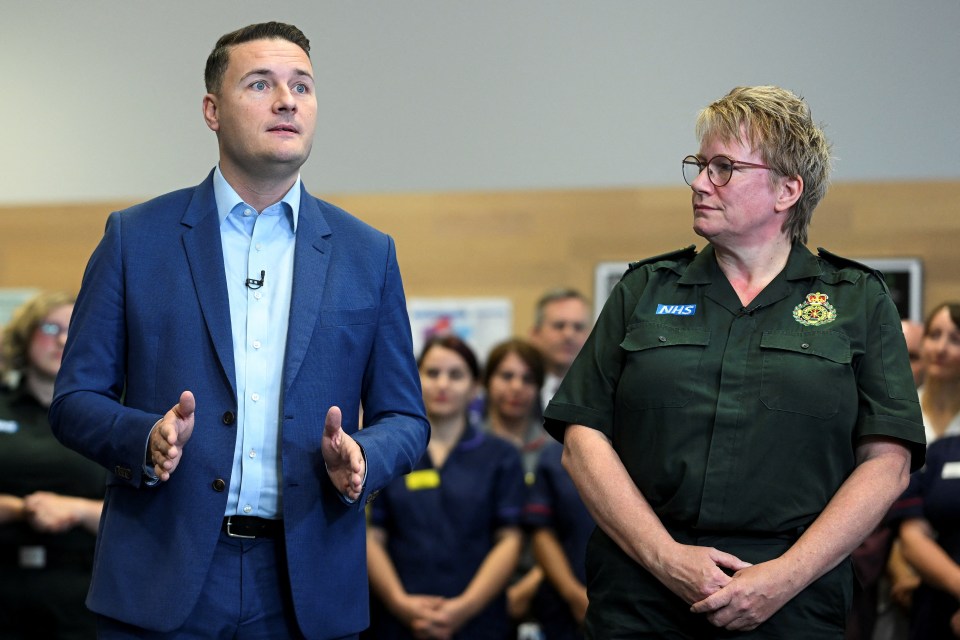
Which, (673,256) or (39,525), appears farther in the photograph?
(39,525)

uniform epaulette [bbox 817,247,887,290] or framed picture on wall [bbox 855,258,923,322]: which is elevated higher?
uniform epaulette [bbox 817,247,887,290]

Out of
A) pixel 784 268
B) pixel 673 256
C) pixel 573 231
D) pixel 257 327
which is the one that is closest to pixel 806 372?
pixel 784 268

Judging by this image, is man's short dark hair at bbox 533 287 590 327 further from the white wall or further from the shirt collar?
the shirt collar

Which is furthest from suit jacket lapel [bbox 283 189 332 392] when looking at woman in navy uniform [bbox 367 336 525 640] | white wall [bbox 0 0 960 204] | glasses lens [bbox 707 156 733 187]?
white wall [bbox 0 0 960 204]

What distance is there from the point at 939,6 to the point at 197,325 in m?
3.65

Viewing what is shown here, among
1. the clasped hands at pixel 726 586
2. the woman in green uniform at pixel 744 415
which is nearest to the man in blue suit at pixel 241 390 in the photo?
the woman in green uniform at pixel 744 415

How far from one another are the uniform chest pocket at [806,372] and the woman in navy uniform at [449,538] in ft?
5.25

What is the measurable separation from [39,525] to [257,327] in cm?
180

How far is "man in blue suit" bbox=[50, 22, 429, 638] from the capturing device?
1.93 metres

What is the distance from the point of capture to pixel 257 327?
2.05 metres

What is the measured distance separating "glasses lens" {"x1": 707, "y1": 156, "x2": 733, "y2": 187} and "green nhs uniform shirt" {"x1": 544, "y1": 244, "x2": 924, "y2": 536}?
18 centimetres

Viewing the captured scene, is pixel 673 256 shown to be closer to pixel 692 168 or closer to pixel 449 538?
pixel 692 168

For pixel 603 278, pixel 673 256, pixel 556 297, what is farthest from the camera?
pixel 603 278

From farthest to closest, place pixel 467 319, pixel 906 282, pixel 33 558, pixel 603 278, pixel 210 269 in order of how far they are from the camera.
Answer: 1. pixel 467 319
2. pixel 603 278
3. pixel 906 282
4. pixel 33 558
5. pixel 210 269
